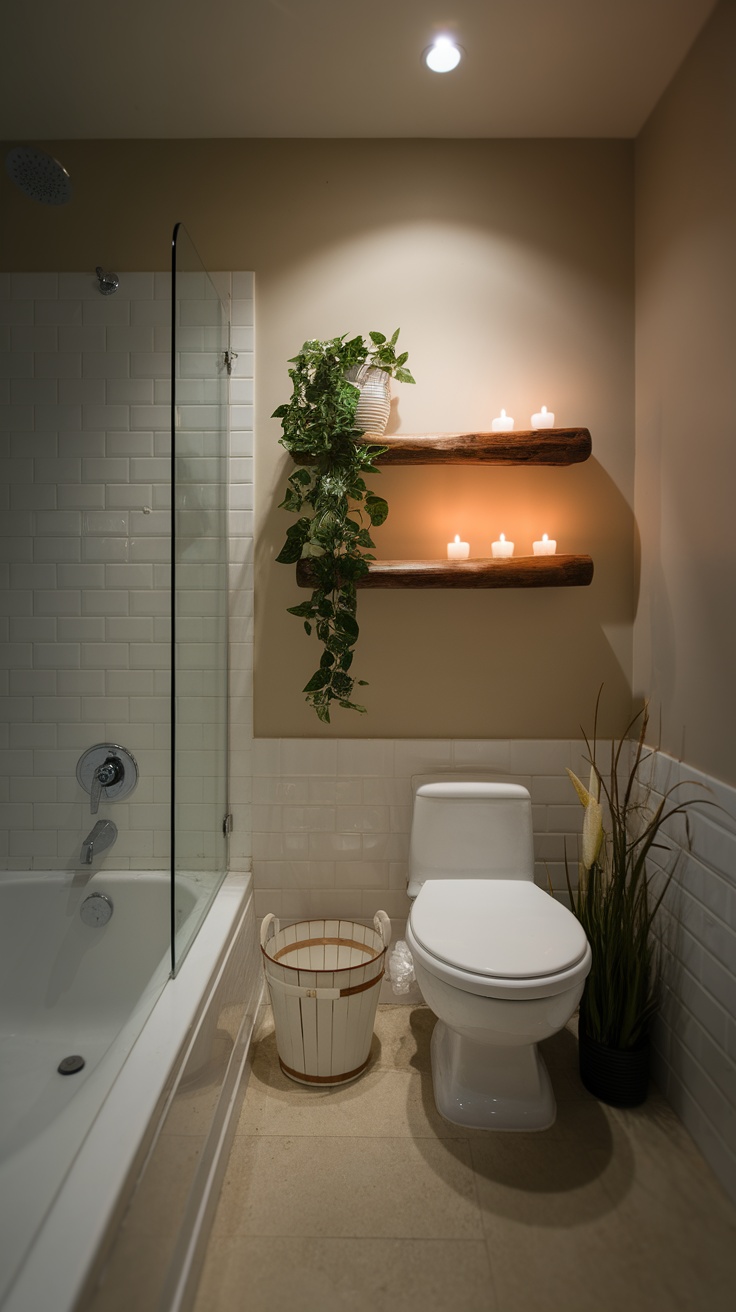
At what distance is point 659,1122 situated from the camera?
1807 mm

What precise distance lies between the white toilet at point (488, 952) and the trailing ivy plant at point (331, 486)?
50cm

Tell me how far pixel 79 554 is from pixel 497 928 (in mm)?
1572

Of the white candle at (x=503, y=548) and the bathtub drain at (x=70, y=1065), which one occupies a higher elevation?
the white candle at (x=503, y=548)

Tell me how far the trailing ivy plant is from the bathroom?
20cm

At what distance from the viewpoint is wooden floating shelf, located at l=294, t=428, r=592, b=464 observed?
2.13 meters

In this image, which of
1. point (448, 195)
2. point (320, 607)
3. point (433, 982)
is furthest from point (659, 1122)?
point (448, 195)

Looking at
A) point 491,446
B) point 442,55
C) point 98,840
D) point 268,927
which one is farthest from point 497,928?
point 442,55

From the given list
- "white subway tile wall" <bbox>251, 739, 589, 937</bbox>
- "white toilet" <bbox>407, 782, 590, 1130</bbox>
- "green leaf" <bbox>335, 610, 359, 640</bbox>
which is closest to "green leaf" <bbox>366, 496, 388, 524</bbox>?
"green leaf" <bbox>335, 610, 359, 640</bbox>

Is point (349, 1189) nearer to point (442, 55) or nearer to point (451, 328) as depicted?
point (451, 328)

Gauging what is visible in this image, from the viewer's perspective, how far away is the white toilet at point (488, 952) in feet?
5.16

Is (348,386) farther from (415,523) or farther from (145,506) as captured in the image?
(145,506)

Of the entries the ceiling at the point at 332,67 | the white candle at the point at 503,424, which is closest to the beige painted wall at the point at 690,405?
the ceiling at the point at 332,67

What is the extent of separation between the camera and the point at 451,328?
2277 millimetres

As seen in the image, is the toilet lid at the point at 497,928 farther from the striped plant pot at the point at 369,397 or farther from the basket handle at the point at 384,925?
the striped plant pot at the point at 369,397
